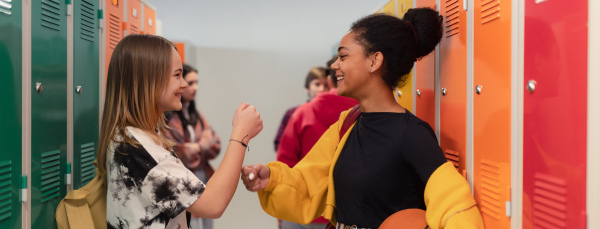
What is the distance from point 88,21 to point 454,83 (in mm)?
1522

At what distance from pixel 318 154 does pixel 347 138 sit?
182mm

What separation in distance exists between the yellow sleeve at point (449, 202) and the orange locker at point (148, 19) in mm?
2251

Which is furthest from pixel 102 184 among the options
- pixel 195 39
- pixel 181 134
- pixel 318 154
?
pixel 195 39

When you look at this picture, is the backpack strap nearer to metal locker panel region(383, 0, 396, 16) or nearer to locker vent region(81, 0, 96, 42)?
Result: metal locker panel region(383, 0, 396, 16)

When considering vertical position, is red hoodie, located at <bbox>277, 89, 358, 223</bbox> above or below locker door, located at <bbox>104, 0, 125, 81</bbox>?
below

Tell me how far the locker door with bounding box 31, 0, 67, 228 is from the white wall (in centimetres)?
374

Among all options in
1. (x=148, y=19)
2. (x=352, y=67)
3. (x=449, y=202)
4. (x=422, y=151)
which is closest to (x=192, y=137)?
(x=148, y=19)

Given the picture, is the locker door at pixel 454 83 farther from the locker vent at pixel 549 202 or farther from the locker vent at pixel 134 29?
the locker vent at pixel 134 29

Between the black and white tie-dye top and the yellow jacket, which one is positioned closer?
the black and white tie-dye top

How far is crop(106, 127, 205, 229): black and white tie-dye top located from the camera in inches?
54.2

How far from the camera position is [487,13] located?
147 cm

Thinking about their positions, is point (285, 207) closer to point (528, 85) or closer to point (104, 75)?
point (528, 85)

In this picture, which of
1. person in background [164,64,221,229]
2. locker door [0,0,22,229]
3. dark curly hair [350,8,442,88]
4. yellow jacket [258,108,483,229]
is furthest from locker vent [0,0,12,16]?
person in background [164,64,221,229]

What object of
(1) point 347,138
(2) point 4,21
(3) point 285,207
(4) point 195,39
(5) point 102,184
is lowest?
(3) point 285,207
